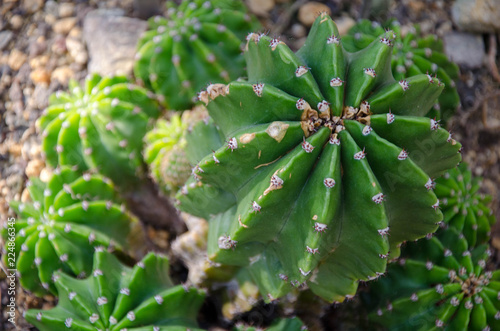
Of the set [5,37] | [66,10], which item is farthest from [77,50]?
[5,37]

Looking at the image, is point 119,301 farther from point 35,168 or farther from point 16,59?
point 16,59

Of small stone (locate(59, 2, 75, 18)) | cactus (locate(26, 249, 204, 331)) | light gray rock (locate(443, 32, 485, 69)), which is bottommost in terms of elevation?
cactus (locate(26, 249, 204, 331))

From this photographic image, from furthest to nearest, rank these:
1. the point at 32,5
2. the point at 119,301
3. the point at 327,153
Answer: the point at 32,5, the point at 119,301, the point at 327,153

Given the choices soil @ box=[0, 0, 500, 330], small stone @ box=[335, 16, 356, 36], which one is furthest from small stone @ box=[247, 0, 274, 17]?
small stone @ box=[335, 16, 356, 36]

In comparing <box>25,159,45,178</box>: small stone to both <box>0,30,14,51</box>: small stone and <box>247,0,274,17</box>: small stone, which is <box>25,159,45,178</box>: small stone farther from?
<box>247,0,274,17</box>: small stone

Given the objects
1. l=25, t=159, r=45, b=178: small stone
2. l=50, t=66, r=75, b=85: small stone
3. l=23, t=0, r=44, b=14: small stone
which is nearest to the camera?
l=25, t=159, r=45, b=178: small stone

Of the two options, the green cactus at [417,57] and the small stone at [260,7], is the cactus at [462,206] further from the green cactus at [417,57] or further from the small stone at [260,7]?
the small stone at [260,7]

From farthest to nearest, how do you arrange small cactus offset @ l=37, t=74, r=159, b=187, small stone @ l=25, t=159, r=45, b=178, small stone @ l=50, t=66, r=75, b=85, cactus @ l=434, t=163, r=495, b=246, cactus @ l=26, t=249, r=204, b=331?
small stone @ l=50, t=66, r=75, b=85, small stone @ l=25, t=159, r=45, b=178, small cactus offset @ l=37, t=74, r=159, b=187, cactus @ l=434, t=163, r=495, b=246, cactus @ l=26, t=249, r=204, b=331

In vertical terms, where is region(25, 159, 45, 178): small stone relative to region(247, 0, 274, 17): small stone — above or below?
below
